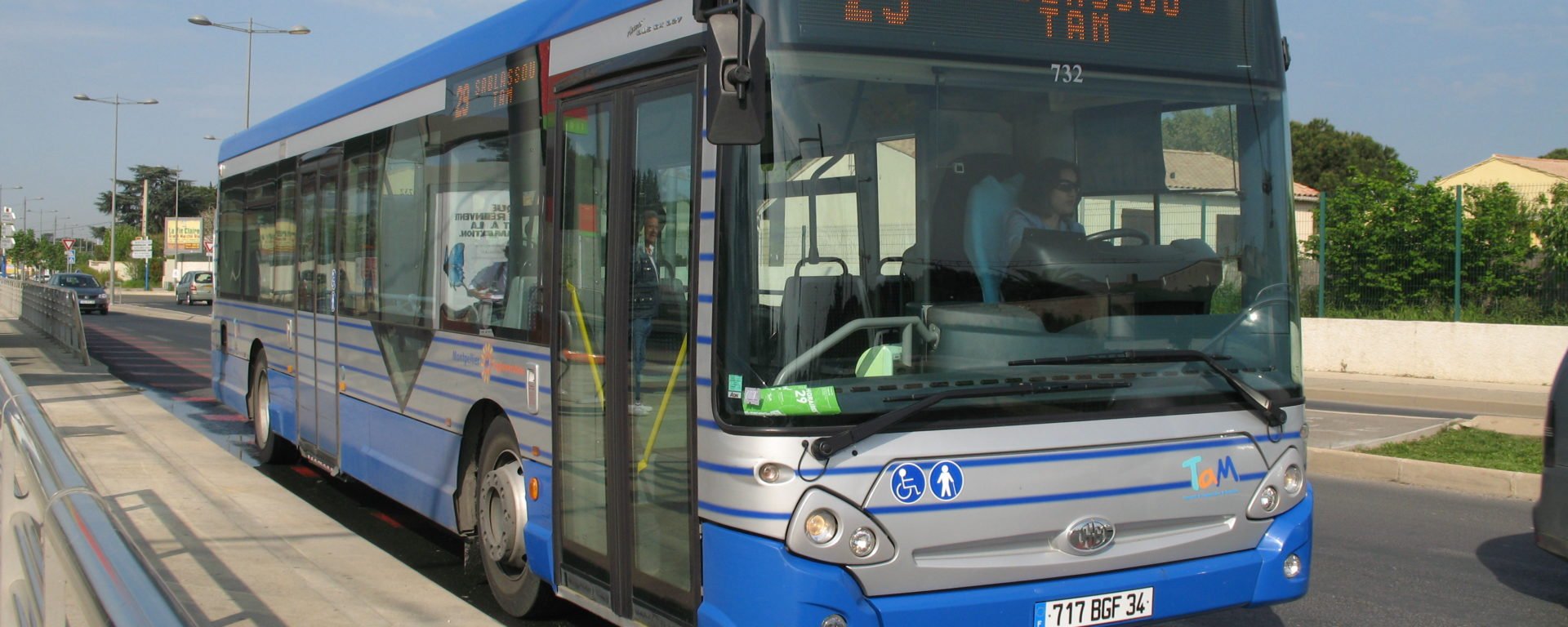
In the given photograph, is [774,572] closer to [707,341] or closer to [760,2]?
[707,341]

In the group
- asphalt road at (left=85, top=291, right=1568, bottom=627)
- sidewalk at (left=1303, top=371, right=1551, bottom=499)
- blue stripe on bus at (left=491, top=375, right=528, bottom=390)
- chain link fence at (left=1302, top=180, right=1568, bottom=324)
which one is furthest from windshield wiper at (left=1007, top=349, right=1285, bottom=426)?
chain link fence at (left=1302, top=180, right=1568, bottom=324)

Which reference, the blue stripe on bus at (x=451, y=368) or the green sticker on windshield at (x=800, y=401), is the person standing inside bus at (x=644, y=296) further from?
the blue stripe on bus at (x=451, y=368)

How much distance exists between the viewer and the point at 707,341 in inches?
176

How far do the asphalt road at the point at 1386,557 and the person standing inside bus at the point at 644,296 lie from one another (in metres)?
1.86

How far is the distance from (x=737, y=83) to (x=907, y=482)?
4.64 ft

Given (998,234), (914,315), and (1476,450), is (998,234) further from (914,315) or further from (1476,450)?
(1476,450)

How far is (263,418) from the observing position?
11336 mm

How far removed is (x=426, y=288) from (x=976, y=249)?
153 inches

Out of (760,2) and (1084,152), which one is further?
(1084,152)

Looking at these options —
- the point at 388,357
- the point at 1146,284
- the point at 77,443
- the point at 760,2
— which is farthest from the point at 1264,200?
the point at 77,443

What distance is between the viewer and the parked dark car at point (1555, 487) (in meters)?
6.41

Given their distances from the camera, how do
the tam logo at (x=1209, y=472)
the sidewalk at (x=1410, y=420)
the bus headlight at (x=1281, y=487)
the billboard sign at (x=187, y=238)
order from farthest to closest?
1. the billboard sign at (x=187, y=238)
2. the sidewalk at (x=1410, y=420)
3. the bus headlight at (x=1281, y=487)
4. the tam logo at (x=1209, y=472)

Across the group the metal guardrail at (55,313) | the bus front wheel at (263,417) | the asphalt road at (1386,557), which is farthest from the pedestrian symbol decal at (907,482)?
the metal guardrail at (55,313)

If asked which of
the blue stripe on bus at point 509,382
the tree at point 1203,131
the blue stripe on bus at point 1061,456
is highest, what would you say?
the tree at point 1203,131
